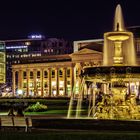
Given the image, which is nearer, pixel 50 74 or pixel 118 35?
pixel 118 35

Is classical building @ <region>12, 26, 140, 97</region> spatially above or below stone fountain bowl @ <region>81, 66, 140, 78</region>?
above

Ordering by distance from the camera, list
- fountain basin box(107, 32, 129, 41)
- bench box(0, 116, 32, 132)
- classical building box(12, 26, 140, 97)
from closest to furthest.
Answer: bench box(0, 116, 32, 132) → fountain basin box(107, 32, 129, 41) → classical building box(12, 26, 140, 97)

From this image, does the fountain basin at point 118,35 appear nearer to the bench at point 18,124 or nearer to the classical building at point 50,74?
the bench at point 18,124

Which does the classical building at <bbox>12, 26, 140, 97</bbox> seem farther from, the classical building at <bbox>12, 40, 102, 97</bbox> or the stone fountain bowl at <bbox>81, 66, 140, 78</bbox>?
the stone fountain bowl at <bbox>81, 66, 140, 78</bbox>

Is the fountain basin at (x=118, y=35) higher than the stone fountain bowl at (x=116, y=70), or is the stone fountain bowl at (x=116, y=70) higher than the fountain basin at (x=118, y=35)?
the fountain basin at (x=118, y=35)

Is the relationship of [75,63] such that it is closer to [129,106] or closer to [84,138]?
[129,106]

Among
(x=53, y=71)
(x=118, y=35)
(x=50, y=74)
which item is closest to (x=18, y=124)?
(x=118, y=35)

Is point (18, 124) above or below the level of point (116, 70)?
below

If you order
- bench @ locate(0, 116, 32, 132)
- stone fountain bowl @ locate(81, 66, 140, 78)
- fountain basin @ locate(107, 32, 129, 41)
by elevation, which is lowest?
bench @ locate(0, 116, 32, 132)

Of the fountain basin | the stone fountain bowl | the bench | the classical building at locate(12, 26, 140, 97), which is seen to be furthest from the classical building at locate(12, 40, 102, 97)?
the stone fountain bowl

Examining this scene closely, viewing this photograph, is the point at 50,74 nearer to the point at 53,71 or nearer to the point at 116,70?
the point at 53,71

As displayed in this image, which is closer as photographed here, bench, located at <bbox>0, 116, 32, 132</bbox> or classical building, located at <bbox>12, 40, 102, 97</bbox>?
bench, located at <bbox>0, 116, 32, 132</bbox>

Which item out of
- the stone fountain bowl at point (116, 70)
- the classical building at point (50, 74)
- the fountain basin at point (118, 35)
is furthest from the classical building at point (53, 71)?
the stone fountain bowl at point (116, 70)

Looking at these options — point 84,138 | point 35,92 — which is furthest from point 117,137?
point 35,92
